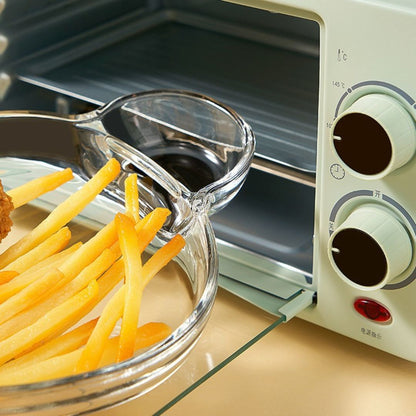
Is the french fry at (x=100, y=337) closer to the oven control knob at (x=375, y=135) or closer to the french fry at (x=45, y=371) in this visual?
the french fry at (x=45, y=371)

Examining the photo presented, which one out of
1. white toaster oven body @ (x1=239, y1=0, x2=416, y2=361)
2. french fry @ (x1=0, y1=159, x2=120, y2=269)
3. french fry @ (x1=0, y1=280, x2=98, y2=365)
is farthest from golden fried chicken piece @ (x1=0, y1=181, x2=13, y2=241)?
white toaster oven body @ (x1=239, y1=0, x2=416, y2=361)

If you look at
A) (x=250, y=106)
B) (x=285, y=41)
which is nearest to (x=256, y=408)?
(x=250, y=106)

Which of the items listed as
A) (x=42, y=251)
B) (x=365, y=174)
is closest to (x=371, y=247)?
(x=365, y=174)

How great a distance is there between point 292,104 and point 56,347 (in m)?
0.38

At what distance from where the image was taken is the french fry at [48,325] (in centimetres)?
59

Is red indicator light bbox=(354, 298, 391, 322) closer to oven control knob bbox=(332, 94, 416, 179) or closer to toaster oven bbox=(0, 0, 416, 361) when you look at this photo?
toaster oven bbox=(0, 0, 416, 361)

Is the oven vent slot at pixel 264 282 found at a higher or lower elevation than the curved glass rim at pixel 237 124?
lower

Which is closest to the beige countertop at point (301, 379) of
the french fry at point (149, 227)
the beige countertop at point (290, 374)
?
the beige countertop at point (290, 374)

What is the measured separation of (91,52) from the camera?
3.21 feet

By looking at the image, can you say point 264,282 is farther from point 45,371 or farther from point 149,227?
point 45,371

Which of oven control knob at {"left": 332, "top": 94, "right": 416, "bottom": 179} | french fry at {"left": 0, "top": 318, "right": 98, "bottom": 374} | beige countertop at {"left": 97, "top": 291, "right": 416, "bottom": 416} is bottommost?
beige countertop at {"left": 97, "top": 291, "right": 416, "bottom": 416}

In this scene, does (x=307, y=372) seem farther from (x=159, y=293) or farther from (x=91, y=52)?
(x=91, y=52)

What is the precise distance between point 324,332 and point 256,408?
124 millimetres

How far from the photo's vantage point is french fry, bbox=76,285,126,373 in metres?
0.57
